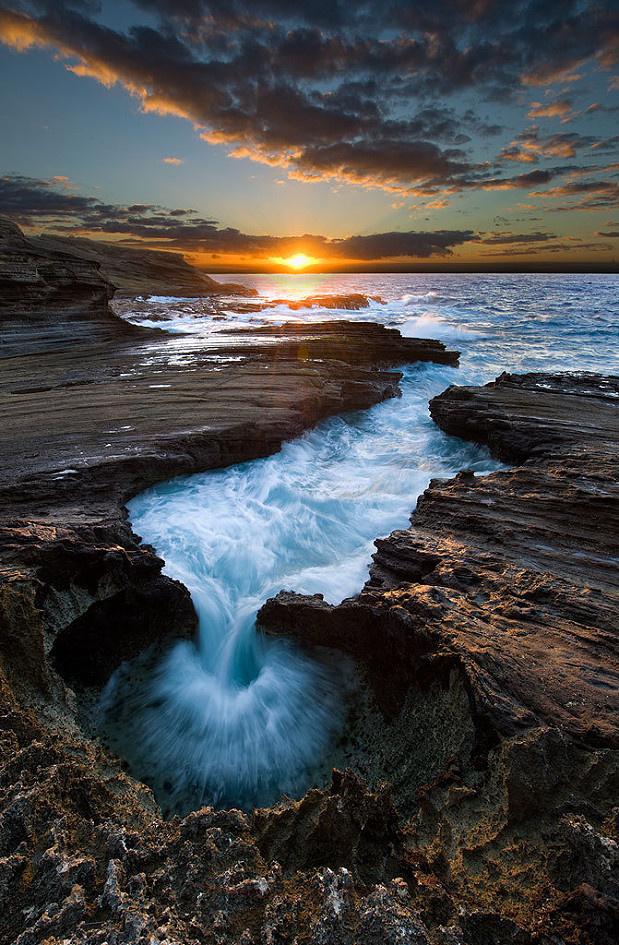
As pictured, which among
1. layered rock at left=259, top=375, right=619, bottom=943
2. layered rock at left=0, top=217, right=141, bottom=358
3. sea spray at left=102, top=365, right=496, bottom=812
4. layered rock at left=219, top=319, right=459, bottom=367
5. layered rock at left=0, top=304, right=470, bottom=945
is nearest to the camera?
layered rock at left=0, top=304, right=470, bottom=945

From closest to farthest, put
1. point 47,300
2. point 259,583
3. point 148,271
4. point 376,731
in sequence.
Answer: point 376,731 < point 259,583 < point 47,300 < point 148,271

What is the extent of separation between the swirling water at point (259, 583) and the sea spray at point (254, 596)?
15mm

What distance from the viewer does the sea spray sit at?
4180 mm

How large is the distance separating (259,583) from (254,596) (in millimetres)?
308

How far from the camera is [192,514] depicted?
7.36m

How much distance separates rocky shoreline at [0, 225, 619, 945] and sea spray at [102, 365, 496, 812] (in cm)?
37

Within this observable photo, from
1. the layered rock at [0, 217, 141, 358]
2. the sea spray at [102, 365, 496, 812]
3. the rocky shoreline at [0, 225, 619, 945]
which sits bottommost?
the sea spray at [102, 365, 496, 812]

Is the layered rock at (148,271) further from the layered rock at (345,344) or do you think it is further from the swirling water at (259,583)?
the swirling water at (259,583)

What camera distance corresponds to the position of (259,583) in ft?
21.1

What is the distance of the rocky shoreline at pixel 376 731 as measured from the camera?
2172 millimetres

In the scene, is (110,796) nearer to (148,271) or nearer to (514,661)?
(514,661)

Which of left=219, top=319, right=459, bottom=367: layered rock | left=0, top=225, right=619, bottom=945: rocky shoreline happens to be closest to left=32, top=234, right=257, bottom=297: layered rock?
left=219, top=319, right=459, bottom=367: layered rock

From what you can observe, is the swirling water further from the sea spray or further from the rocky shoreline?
the rocky shoreline

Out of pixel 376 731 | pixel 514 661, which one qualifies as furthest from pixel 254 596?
pixel 514 661
